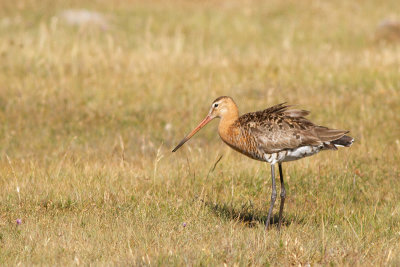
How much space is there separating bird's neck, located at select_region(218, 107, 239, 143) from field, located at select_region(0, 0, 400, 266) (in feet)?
2.10

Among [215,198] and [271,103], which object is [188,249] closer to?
[215,198]

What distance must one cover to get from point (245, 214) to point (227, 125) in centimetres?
105

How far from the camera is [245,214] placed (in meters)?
7.18

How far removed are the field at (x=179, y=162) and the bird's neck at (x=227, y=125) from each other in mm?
640

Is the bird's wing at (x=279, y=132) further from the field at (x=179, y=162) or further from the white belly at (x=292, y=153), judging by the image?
the field at (x=179, y=162)

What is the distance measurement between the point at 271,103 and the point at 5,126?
478 cm

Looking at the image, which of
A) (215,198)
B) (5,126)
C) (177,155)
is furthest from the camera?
(5,126)

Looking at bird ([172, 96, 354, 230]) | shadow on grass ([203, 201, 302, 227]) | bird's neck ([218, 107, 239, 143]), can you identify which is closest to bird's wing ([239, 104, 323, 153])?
bird ([172, 96, 354, 230])

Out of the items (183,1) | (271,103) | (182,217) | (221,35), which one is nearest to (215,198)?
(182,217)

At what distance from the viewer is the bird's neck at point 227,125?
6.93 m

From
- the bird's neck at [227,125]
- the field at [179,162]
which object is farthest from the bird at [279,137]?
the field at [179,162]

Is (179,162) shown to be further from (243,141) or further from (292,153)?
(292,153)

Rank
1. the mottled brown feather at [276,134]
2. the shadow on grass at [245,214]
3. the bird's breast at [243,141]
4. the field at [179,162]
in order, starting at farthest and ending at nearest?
the shadow on grass at [245,214] < the bird's breast at [243,141] < the mottled brown feather at [276,134] < the field at [179,162]

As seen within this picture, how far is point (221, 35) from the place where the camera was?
20.6m
